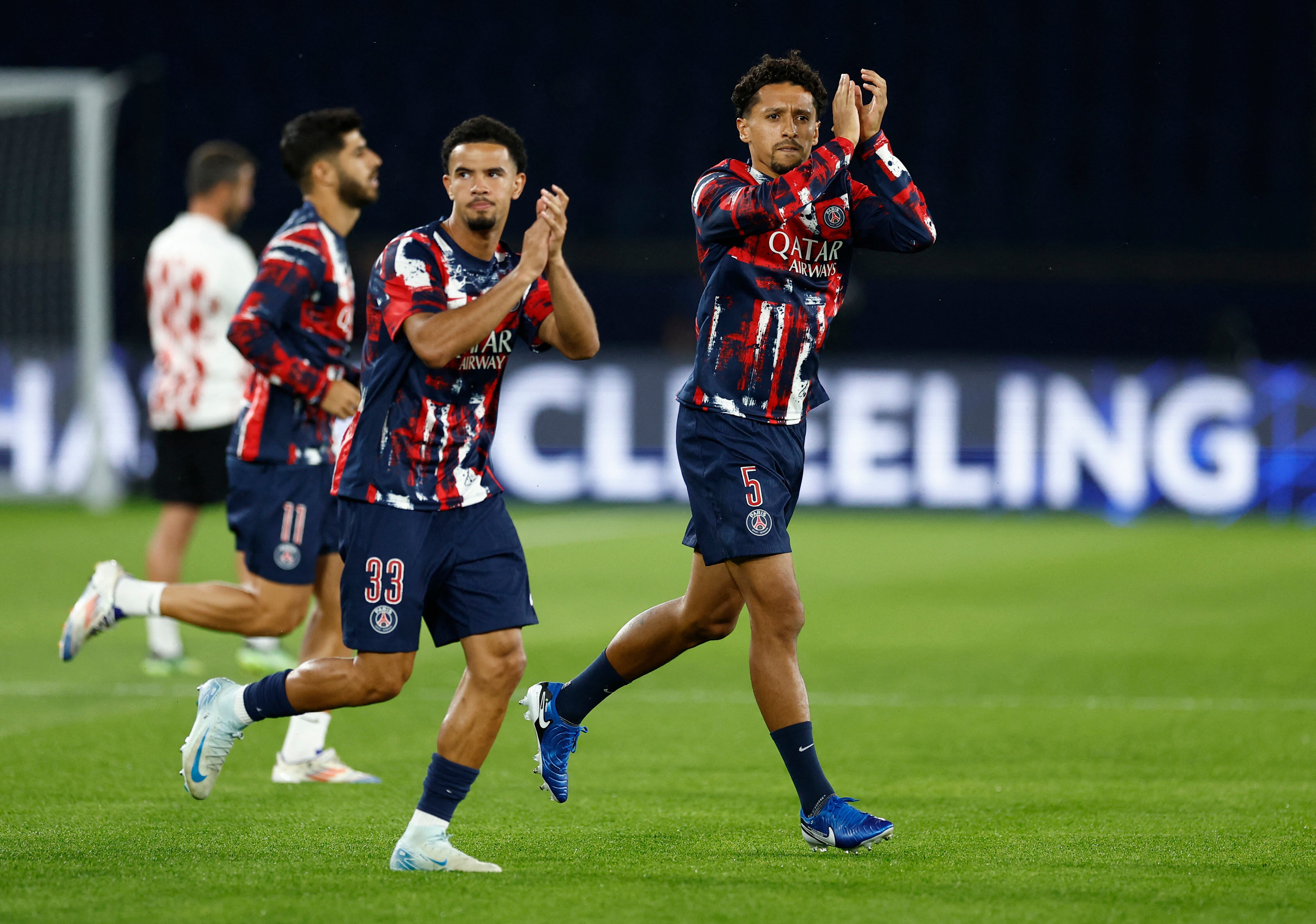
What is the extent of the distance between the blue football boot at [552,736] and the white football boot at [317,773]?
2.28 ft

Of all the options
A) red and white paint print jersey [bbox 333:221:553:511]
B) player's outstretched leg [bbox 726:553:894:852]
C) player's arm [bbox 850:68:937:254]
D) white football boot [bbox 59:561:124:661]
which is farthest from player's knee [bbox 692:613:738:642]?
white football boot [bbox 59:561:124:661]

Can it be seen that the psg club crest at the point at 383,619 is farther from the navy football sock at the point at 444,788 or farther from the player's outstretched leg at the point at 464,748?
the navy football sock at the point at 444,788

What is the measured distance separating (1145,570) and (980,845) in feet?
25.1

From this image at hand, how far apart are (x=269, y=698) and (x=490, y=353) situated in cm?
98

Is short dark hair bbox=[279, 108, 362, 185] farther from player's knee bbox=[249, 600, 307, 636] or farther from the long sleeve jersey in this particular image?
player's knee bbox=[249, 600, 307, 636]

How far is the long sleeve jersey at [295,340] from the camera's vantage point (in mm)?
5328

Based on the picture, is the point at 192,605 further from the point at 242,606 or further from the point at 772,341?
the point at 772,341

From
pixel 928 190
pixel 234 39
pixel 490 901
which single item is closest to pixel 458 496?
pixel 490 901

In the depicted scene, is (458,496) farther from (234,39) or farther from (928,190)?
(234,39)

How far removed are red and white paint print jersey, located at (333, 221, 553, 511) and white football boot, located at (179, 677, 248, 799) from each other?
0.62 metres

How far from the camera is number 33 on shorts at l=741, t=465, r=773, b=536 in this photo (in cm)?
430

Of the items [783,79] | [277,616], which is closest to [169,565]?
[277,616]

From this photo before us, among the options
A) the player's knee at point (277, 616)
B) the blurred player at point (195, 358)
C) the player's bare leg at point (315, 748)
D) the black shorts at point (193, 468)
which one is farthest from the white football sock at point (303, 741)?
the black shorts at point (193, 468)

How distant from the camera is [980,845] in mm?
4258
